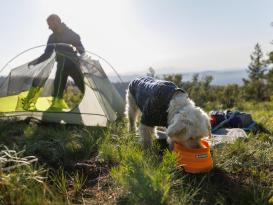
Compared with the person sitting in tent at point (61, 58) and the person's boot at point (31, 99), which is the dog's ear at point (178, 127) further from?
the person's boot at point (31, 99)

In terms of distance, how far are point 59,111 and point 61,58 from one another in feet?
4.01

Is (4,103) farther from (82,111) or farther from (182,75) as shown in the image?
(182,75)

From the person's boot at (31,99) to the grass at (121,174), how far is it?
5.59 feet

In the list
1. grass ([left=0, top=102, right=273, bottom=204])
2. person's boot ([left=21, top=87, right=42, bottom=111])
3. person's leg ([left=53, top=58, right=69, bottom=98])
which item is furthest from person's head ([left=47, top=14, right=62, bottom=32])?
grass ([left=0, top=102, right=273, bottom=204])

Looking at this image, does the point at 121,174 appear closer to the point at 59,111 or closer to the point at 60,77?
the point at 59,111

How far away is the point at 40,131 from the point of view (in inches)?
269

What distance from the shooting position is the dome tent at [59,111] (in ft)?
25.5

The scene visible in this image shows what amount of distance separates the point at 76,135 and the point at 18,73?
2.72 metres

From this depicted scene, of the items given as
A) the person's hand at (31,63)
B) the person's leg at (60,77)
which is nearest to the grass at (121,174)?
the person's hand at (31,63)

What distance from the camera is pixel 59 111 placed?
7.92 metres

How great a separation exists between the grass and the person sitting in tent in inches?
78.6

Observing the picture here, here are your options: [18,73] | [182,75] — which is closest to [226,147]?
[18,73]

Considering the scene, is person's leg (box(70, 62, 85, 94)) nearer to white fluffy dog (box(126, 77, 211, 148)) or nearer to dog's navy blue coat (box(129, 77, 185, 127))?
white fluffy dog (box(126, 77, 211, 148))

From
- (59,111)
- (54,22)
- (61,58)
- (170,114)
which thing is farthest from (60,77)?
(170,114)
